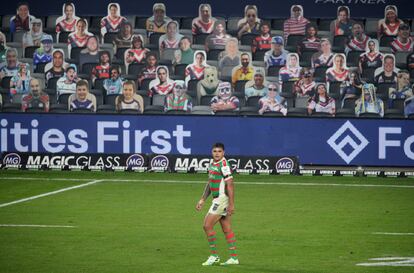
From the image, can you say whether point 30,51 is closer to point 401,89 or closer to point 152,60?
point 152,60

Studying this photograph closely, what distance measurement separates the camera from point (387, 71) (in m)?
30.4

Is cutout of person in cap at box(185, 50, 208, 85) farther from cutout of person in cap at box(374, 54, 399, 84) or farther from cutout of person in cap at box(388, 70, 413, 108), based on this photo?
cutout of person in cap at box(388, 70, 413, 108)

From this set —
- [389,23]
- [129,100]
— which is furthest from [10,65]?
[389,23]

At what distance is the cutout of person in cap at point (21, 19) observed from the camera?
33094mm

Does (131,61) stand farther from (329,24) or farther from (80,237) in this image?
(80,237)

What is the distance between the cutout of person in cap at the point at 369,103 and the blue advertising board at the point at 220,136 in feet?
3.81

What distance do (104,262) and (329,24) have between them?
19271mm

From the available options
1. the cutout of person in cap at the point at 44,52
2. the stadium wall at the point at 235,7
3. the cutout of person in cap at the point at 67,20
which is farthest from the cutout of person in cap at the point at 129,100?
the stadium wall at the point at 235,7

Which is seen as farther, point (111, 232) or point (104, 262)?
point (111, 232)

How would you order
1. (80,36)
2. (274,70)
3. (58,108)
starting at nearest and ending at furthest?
(58,108), (274,70), (80,36)

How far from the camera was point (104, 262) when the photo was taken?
A: 15.6m

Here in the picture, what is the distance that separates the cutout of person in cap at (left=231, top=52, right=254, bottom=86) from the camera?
101ft

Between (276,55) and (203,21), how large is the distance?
3.00 m

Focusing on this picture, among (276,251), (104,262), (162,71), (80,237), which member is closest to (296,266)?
(276,251)
